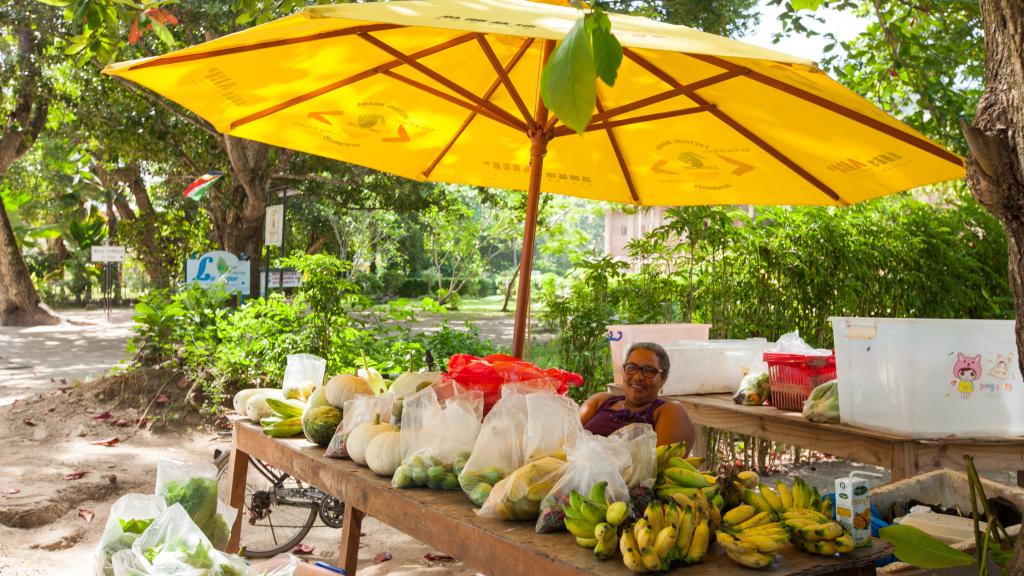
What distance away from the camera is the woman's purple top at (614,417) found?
4.00m

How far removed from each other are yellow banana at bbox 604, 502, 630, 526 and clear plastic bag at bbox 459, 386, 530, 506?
45cm

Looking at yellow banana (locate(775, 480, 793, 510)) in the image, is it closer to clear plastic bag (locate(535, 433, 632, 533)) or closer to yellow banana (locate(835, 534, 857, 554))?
yellow banana (locate(835, 534, 857, 554))

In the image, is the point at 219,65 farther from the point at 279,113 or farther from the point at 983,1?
the point at 983,1

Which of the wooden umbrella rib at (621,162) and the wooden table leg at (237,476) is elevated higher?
the wooden umbrella rib at (621,162)

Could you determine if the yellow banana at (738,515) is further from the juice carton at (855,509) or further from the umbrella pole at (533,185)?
→ the umbrella pole at (533,185)

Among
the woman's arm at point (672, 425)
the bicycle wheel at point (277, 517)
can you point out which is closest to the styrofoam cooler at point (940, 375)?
the woman's arm at point (672, 425)

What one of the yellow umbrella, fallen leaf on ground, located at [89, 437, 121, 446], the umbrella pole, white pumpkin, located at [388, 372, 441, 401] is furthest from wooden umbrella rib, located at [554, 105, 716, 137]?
fallen leaf on ground, located at [89, 437, 121, 446]

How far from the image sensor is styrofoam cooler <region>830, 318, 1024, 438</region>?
3391 mm

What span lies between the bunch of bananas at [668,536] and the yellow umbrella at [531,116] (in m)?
1.51

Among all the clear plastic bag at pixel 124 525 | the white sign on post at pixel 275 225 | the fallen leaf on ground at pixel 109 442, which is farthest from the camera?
the white sign on post at pixel 275 225

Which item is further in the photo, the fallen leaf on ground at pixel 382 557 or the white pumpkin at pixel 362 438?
the fallen leaf on ground at pixel 382 557

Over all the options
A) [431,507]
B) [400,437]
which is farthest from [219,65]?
[431,507]

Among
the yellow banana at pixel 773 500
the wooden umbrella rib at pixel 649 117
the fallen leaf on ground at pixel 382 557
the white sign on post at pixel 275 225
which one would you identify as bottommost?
the fallen leaf on ground at pixel 382 557

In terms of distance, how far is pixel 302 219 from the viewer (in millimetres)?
24094
